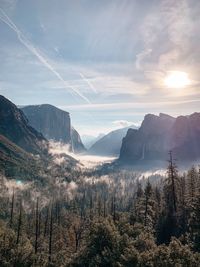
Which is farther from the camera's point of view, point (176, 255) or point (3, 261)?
point (3, 261)

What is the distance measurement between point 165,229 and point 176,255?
3883 centimetres

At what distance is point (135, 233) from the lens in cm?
6669

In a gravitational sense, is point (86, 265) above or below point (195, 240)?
below

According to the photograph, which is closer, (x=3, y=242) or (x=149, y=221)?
(x=3, y=242)

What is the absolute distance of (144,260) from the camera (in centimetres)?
4600

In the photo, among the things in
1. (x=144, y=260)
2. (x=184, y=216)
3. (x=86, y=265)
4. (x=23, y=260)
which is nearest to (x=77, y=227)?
(x=184, y=216)

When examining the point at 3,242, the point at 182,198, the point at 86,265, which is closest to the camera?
the point at 86,265

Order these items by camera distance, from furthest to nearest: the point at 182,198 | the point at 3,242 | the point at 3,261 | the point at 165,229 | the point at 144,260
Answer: the point at 182,198 < the point at 165,229 < the point at 3,242 < the point at 3,261 < the point at 144,260

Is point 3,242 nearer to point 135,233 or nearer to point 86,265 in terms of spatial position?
point 86,265

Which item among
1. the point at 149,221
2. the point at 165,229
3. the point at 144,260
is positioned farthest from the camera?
the point at 149,221

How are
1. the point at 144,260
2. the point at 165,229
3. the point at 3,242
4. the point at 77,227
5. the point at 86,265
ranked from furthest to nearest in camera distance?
the point at 77,227, the point at 165,229, the point at 3,242, the point at 86,265, the point at 144,260

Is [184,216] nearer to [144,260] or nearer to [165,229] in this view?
[165,229]

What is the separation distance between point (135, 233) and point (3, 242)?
2728 cm

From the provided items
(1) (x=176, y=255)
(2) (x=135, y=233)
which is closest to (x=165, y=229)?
(2) (x=135, y=233)
